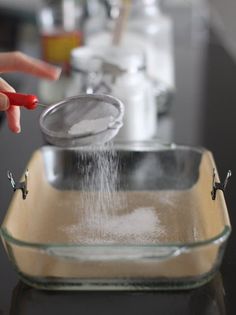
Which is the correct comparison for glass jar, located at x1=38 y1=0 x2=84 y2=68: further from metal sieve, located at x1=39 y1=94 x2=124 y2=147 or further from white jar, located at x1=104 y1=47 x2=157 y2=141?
metal sieve, located at x1=39 y1=94 x2=124 y2=147

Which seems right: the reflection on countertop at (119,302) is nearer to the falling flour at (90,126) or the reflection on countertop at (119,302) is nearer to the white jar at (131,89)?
the falling flour at (90,126)

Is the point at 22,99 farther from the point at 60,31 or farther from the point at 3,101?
the point at 60,31

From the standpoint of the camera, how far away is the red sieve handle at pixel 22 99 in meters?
0.53

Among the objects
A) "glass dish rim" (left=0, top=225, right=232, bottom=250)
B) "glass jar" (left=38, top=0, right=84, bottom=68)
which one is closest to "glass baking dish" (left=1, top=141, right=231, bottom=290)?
"glass dish rim" (left=0, top=225, right=232, bottom=250)

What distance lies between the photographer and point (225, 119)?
94cm

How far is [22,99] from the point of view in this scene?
54 cm

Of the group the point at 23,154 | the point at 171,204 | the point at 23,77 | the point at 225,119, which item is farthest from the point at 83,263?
the point at 23,77

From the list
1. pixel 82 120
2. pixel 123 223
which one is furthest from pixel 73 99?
pixel 123 223

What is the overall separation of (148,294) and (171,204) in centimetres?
14

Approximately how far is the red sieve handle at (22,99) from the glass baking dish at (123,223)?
3.6 inches

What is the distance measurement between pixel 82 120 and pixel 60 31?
2.02ft

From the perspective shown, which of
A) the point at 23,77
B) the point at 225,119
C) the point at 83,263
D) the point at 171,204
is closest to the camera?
the point at 83,263

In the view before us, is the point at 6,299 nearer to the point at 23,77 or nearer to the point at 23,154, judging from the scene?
the point at 23,154

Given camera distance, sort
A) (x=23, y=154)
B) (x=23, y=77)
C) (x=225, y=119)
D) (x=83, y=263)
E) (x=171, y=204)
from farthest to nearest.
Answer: (x=23, y=77) → (x=225, y=119) → (x=23, y=154) → (x=171, y=204) → (x=83, y=263)
